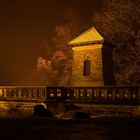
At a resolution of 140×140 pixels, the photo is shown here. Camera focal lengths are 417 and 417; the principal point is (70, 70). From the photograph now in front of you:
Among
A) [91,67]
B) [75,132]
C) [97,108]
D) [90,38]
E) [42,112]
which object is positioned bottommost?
[75,132]

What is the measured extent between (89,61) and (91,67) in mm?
589

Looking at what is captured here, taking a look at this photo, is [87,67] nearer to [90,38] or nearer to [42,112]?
[90,38]

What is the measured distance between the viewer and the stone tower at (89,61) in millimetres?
27594

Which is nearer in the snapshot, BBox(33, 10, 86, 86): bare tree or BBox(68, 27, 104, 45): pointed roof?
BBox(68, 27, 104, 45): pointed roof

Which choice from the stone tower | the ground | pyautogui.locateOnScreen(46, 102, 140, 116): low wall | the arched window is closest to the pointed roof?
the stone tower

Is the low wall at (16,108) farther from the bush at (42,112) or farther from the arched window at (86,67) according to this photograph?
the arched window at (86,67)

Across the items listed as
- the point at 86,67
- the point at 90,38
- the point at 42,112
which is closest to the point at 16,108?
the point at 42,112

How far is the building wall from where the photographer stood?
27.6 m

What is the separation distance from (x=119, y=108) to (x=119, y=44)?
1163 centimetres

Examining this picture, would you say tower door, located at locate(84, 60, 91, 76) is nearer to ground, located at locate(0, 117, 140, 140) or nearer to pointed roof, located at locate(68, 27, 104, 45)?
pointed roof, located at locate(68, 27, 104, 45)

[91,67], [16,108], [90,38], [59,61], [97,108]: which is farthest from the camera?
[59,61]

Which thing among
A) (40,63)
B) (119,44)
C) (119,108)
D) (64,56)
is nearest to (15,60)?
(40,63)

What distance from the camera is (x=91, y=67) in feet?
91.7

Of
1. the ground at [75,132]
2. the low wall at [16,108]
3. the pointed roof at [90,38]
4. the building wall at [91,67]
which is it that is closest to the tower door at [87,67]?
the building wall at [91,67]
